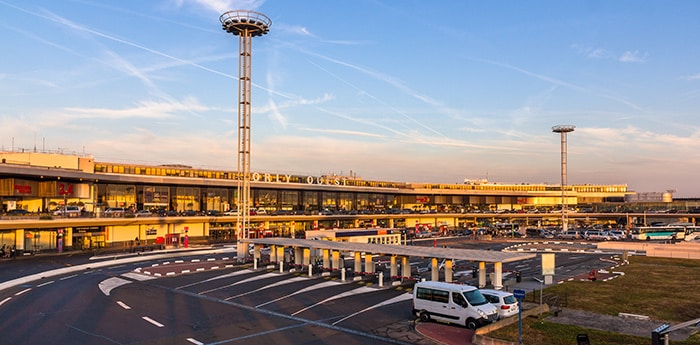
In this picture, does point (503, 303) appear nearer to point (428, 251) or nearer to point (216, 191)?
point (428, 251)

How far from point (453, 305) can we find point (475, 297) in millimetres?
1332

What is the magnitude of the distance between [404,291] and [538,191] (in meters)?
141

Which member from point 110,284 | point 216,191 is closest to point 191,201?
point 216,191

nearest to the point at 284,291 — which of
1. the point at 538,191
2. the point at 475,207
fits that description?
the point at 475,207

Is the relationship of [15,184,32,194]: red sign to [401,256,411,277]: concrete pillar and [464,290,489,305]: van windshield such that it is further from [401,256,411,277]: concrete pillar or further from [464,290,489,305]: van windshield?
[464,290,489,305]: van windshield

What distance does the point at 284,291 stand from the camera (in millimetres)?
37906

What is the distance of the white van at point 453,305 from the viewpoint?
2612 centimetres

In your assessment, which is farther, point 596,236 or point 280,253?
point 596,236

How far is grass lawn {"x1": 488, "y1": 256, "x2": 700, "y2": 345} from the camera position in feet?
77.7

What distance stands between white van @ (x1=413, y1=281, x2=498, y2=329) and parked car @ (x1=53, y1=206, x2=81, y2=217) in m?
57.6

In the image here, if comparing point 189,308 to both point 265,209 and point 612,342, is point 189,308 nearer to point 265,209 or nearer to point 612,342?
point 612,342

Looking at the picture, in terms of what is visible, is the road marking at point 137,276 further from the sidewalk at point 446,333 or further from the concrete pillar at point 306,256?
the sidewalk at point 446,333

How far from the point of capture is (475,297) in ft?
89.6

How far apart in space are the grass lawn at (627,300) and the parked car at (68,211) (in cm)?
6091
